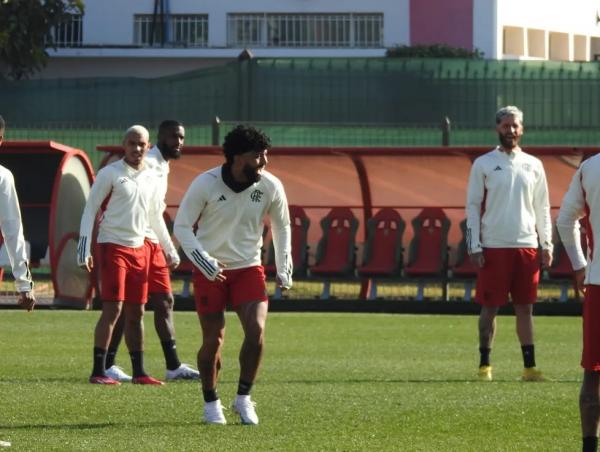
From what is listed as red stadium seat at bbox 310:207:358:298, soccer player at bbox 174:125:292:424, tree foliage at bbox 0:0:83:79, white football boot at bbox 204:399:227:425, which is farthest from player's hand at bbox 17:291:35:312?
tree foliage at bbox 0:0:83:79

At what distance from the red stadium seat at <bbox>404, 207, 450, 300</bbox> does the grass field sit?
187 inches

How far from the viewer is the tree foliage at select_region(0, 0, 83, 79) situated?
4086 centimetres

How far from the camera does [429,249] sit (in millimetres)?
24547

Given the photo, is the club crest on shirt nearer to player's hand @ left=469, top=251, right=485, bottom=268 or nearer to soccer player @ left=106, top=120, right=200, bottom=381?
soccer player @ left=106, top=120, right=200, bottom=381

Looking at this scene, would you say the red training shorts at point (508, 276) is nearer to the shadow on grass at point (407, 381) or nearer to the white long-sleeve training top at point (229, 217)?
the shadow on grass at point (407, 381)

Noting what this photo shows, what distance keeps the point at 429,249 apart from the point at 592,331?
610 inches

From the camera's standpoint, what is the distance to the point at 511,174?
562 inches

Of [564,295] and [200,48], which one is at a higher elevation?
[200,48]

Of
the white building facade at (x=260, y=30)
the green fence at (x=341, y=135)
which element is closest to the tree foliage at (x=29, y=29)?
the white building facade at (x=260, y=30)

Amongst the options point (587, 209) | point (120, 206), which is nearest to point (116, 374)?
point (120, 206)

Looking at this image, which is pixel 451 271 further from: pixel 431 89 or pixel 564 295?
pixel 431 89

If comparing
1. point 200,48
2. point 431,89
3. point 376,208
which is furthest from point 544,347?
point 200,48

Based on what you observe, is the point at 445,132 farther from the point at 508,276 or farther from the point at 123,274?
the point at 123,274

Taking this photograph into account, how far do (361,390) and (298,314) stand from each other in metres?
9.90
